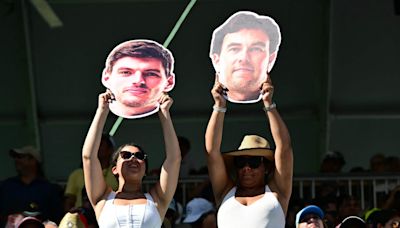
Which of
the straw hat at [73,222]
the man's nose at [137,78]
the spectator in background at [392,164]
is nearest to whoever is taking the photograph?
the man's nose at [137,78]

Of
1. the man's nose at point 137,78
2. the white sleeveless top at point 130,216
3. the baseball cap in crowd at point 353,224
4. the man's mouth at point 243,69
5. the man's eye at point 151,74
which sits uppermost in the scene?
the man's mouth at point 243,69

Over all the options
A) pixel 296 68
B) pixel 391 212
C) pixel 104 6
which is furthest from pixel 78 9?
pixel 391 212

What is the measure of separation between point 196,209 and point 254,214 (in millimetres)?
2185

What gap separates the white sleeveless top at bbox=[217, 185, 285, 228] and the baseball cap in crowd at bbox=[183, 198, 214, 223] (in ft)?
6.40

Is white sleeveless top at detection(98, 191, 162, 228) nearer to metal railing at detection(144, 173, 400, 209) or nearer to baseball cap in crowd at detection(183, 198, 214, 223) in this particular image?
baseball cap in crowd at detection(183, 198, 214, 223)

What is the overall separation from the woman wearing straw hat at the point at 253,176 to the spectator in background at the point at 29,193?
2.22m

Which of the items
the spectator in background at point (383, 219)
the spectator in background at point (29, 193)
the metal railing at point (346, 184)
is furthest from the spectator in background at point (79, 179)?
the spectator in background at point (383, 219)

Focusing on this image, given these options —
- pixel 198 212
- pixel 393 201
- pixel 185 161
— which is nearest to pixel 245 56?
pixel 198 212

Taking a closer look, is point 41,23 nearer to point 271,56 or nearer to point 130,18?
point 130,18

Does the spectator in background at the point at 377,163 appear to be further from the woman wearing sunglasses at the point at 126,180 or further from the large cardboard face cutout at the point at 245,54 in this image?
the woman wearing sunglasses at the point at 126,180

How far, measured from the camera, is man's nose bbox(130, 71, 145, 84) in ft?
24.5

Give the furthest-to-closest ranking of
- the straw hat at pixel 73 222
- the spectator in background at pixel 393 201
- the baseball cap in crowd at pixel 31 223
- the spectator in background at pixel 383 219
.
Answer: the spectator in background at pixel 393 201, the spectator in background at pixel 383 219, the baseball cap in crowd at pixel 31 223, the straw hat at pixel 73 222

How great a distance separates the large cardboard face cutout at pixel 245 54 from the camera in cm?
746

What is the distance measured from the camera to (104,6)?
1260 centimetres
